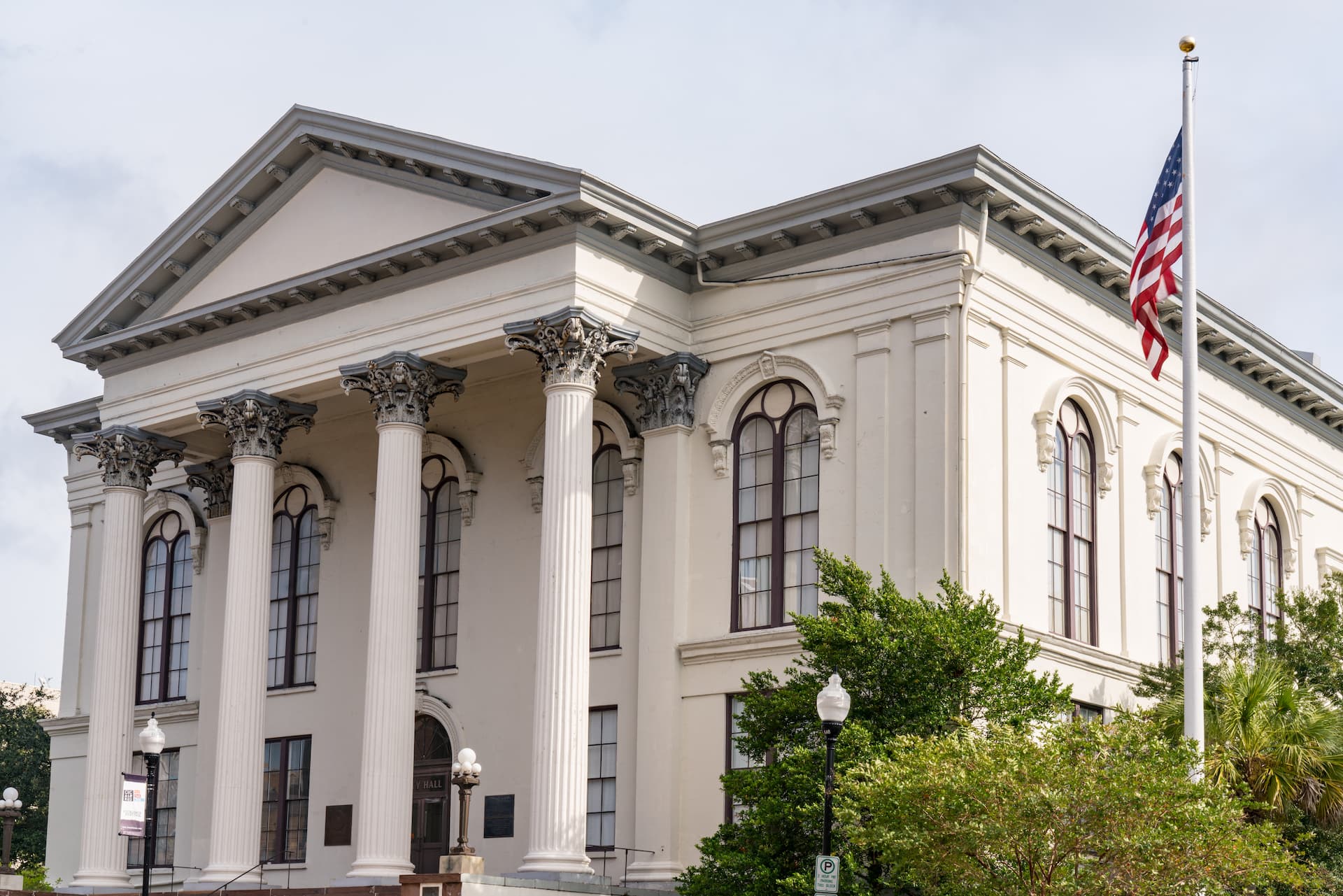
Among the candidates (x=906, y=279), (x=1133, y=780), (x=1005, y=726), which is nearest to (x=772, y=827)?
(x=1005, y=726)

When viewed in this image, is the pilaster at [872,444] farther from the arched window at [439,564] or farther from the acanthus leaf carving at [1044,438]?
the arched window at [439,564]

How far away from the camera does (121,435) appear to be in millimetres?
36875

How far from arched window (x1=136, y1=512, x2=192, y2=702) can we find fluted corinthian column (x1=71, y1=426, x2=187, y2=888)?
15.3 ft

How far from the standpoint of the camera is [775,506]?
101 ft

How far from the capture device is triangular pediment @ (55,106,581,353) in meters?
31.6

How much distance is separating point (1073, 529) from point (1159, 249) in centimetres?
731

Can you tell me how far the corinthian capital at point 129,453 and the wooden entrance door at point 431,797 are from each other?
303 inches

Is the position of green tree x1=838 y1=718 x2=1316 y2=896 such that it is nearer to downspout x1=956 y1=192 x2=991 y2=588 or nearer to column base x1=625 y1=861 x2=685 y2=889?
downspout x1=956 y1=192 x2=991 y2=588

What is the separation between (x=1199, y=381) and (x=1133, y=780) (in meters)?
17.9

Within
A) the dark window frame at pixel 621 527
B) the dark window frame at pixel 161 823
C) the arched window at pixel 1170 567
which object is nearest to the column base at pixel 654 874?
the dark window frame at pixel 621 527

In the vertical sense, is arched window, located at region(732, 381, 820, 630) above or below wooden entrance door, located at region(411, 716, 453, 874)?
above

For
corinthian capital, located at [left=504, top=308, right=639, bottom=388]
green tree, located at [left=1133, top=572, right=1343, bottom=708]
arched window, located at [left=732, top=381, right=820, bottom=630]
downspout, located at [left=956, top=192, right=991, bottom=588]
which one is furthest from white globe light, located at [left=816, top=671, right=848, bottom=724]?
corinthian capital, located at [left=504, top=308, right=639, bottom=388]

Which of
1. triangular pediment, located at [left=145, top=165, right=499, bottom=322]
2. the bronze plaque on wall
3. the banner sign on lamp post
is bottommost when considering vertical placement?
the bronze plaque on wall

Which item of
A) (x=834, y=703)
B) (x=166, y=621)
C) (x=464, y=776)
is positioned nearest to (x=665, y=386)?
(x=464, y=776)
